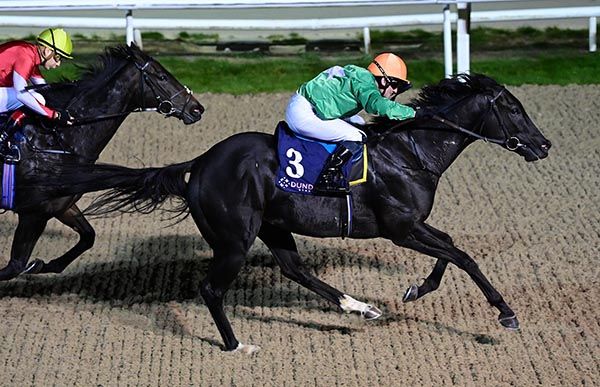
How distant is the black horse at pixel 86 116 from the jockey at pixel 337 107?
119cm

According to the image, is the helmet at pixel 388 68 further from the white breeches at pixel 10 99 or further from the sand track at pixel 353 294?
the white breeches at pixel 10 99

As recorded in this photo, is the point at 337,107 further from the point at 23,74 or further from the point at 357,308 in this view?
the point at 23,74

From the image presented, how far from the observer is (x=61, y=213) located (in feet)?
26.2

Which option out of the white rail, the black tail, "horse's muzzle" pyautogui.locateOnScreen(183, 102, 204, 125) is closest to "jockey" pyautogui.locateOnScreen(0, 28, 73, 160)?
the black tail

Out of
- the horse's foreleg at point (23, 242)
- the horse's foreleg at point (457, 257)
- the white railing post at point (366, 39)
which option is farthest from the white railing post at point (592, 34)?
the horse's foreleg at point (23, 242)

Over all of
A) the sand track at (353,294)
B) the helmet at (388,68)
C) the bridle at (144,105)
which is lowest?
the sand track at (353,294)

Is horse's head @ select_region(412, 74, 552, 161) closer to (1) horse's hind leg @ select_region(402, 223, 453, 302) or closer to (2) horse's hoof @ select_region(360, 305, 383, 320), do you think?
(1) horse's hind leg @ select_region(402, 223, 453, 302)

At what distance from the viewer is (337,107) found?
7121 millimetres

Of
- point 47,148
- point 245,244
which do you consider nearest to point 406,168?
point 245,244

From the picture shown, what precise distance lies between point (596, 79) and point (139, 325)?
19.3ft

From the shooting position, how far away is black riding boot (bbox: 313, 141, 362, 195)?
280 inches

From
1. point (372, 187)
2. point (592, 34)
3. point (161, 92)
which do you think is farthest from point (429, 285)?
point (592, 34)

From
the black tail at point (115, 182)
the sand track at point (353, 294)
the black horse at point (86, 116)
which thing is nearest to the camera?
the sand track at point (353, 294)

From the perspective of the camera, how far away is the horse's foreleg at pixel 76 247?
814 cm
